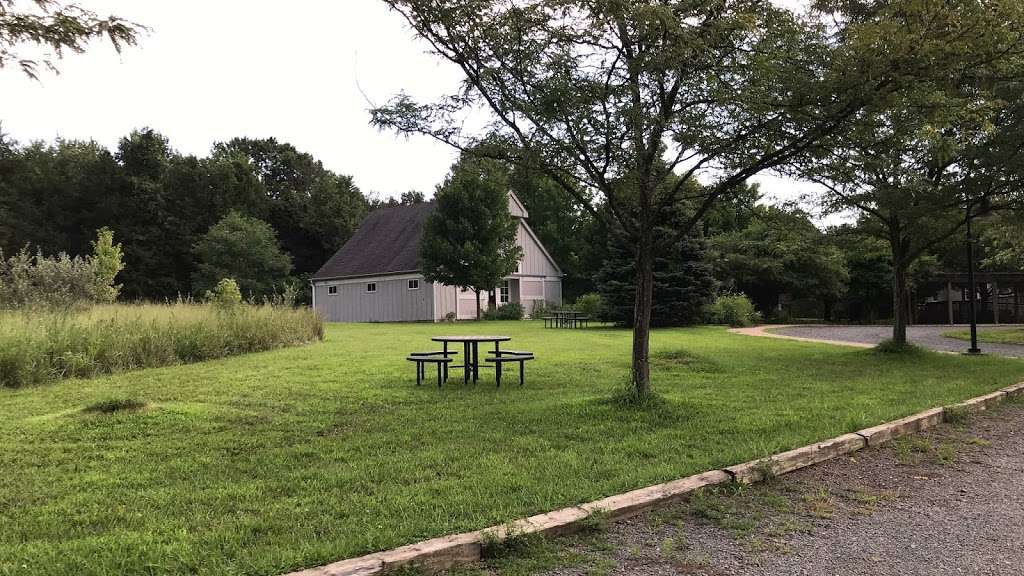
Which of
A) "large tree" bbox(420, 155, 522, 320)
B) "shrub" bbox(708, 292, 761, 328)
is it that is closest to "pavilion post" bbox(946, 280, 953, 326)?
"shrub" bbox(708, 292, 761, 328)

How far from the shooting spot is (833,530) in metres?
4.03

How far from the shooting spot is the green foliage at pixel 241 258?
38969mm

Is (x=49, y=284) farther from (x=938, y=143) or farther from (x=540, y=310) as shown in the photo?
(x=938, y=143)

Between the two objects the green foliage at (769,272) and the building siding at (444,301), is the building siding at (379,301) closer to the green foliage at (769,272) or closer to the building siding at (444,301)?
the building siding at (444,301)

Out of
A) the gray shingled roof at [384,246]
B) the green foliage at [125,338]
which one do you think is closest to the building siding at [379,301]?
the gray shingled roof at [384,246]

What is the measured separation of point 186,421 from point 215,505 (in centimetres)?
282

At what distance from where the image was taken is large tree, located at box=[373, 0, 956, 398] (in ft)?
20.2

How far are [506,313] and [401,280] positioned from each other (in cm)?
A: 556

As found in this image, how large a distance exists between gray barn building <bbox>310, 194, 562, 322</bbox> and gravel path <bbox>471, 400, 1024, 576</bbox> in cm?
2606

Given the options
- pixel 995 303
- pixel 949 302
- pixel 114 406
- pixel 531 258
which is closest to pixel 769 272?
pixel 949 302

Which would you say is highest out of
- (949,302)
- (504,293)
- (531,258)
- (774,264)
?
(531,258)

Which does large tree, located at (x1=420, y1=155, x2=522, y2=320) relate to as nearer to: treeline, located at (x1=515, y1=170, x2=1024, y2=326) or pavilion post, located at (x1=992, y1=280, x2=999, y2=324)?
treeline, located at (x1=515, y1=170, x2=1024, y2=326)

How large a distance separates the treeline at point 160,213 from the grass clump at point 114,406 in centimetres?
3432

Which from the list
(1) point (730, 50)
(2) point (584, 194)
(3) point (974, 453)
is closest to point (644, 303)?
(2) point (584, 194)
